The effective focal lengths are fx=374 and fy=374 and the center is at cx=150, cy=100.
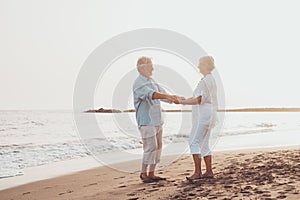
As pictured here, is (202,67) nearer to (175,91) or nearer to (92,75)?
(175,91)

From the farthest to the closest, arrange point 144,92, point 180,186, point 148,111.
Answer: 1. point 148,111
2. point 144,92
3. point 180,186

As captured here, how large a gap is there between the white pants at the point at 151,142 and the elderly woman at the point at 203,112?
44 cm

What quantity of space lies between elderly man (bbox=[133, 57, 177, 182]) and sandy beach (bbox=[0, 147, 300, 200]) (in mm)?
373

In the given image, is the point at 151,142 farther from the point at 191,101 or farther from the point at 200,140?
the point at 191,101

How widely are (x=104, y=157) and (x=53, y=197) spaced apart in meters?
5.01

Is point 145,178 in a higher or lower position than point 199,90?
lower

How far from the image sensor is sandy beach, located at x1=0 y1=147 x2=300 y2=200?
3.74m

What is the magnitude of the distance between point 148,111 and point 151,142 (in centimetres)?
41

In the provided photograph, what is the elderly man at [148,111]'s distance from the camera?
4.71 m

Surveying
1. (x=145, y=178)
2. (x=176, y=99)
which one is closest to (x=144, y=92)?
(x=176, y=99)

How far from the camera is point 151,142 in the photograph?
4.80m

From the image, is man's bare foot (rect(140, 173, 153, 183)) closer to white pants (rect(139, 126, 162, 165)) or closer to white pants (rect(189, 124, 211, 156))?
white pants (rect(139, 126, 162, 165))

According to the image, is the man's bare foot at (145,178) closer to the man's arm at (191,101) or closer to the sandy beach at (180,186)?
the sandy beach at (180,186)

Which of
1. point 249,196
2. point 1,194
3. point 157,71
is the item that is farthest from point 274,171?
point 1,194
